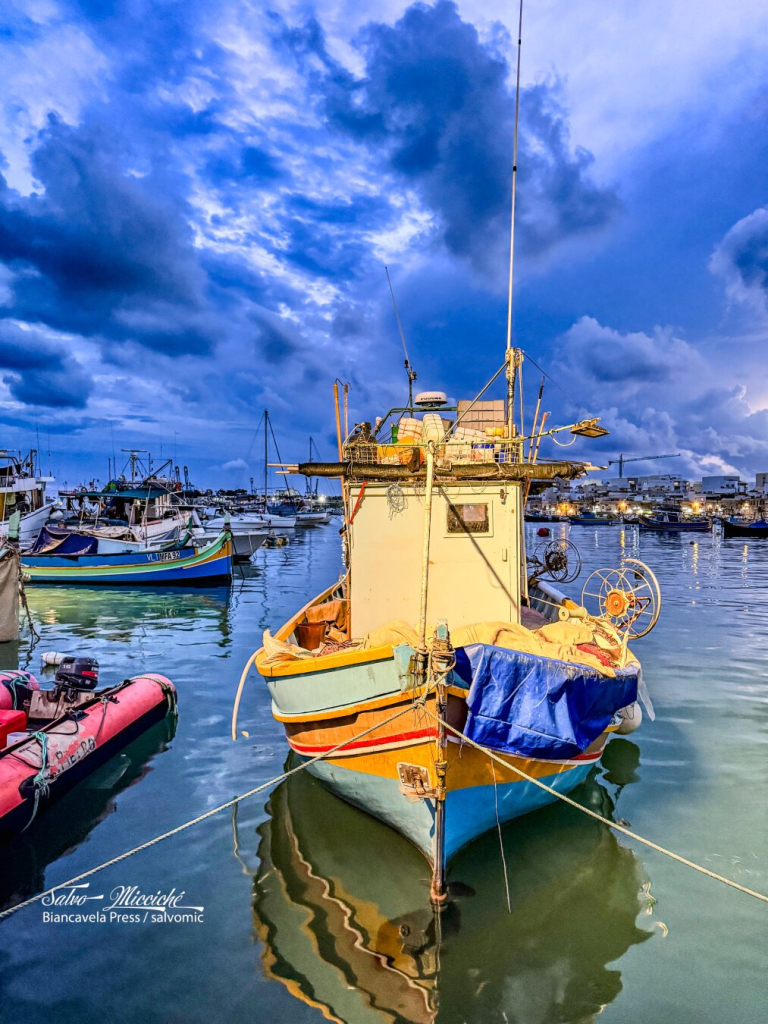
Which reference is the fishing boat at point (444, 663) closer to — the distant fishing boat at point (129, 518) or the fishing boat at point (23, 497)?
the distant fishing boat at point (129, 518)

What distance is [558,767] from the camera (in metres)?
7.37

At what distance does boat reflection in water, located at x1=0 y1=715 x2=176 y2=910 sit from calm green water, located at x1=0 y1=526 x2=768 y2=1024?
0.04 metres

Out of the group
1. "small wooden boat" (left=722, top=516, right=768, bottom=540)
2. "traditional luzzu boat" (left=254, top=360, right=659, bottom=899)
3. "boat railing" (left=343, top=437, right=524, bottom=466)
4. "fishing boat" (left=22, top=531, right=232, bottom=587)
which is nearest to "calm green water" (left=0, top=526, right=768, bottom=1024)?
"traditional luzzu boat" (left=254, top=360, right=659, bottom=899)

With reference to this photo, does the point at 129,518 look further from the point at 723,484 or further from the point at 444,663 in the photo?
the point at 723,484

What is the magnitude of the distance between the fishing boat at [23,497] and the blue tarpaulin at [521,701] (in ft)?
165

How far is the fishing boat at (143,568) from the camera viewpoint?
30.5 metres

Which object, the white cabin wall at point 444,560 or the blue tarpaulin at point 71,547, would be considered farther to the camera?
the blue tarpaulin at point 71,547

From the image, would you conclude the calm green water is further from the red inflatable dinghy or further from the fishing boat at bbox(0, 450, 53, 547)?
the fishing boat at bbox(0, 450, 53, 547)

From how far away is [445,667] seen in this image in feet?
18.6

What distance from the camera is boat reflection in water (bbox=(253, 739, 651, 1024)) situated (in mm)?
5164

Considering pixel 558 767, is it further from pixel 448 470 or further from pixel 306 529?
pixel 306 529

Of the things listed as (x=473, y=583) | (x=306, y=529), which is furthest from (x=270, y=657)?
(x=306, y=529)

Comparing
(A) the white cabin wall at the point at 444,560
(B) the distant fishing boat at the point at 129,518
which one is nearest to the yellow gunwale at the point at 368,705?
(A) the white cabin wall at the point at 444,560

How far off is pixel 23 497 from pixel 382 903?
197ft
